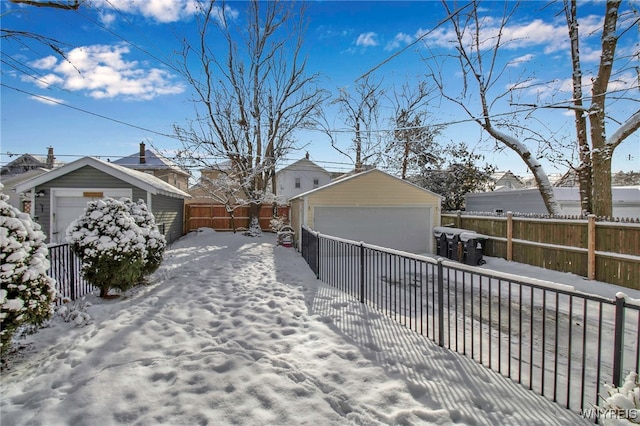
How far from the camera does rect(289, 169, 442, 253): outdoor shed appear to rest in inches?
443

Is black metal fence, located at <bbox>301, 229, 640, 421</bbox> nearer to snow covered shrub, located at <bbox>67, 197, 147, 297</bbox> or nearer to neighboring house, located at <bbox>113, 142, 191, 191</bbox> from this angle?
snow covered shrub, located at <bbox>67, 197, 147, 297</bbox>

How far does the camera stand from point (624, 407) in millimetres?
1646

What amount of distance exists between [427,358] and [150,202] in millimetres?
10421

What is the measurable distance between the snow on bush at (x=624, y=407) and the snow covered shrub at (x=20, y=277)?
4.26 metres

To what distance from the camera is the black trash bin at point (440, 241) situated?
36.3 feet

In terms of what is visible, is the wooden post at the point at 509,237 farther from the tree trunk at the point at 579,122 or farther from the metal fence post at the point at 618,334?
the metal fence post at the point at 618,334

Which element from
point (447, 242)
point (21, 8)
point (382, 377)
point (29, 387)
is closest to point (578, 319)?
point (382, 377)

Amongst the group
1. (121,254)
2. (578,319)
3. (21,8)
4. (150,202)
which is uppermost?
(21,8)

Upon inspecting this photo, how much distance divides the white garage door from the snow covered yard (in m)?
6.92

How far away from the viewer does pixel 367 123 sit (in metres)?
23.3

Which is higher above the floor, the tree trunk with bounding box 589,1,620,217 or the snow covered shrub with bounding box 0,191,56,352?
the tree trunk with bounding box 589,1,620,217

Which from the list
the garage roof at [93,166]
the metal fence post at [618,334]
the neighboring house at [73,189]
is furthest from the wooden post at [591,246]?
the garage roof at [93,166]

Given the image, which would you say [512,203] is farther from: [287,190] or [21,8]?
[287,190]

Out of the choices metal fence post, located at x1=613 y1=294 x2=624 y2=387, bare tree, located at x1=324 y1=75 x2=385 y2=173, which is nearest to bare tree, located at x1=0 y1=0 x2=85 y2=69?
metal fence post, located at x1=613 y1=294 x2=624 y2=387
